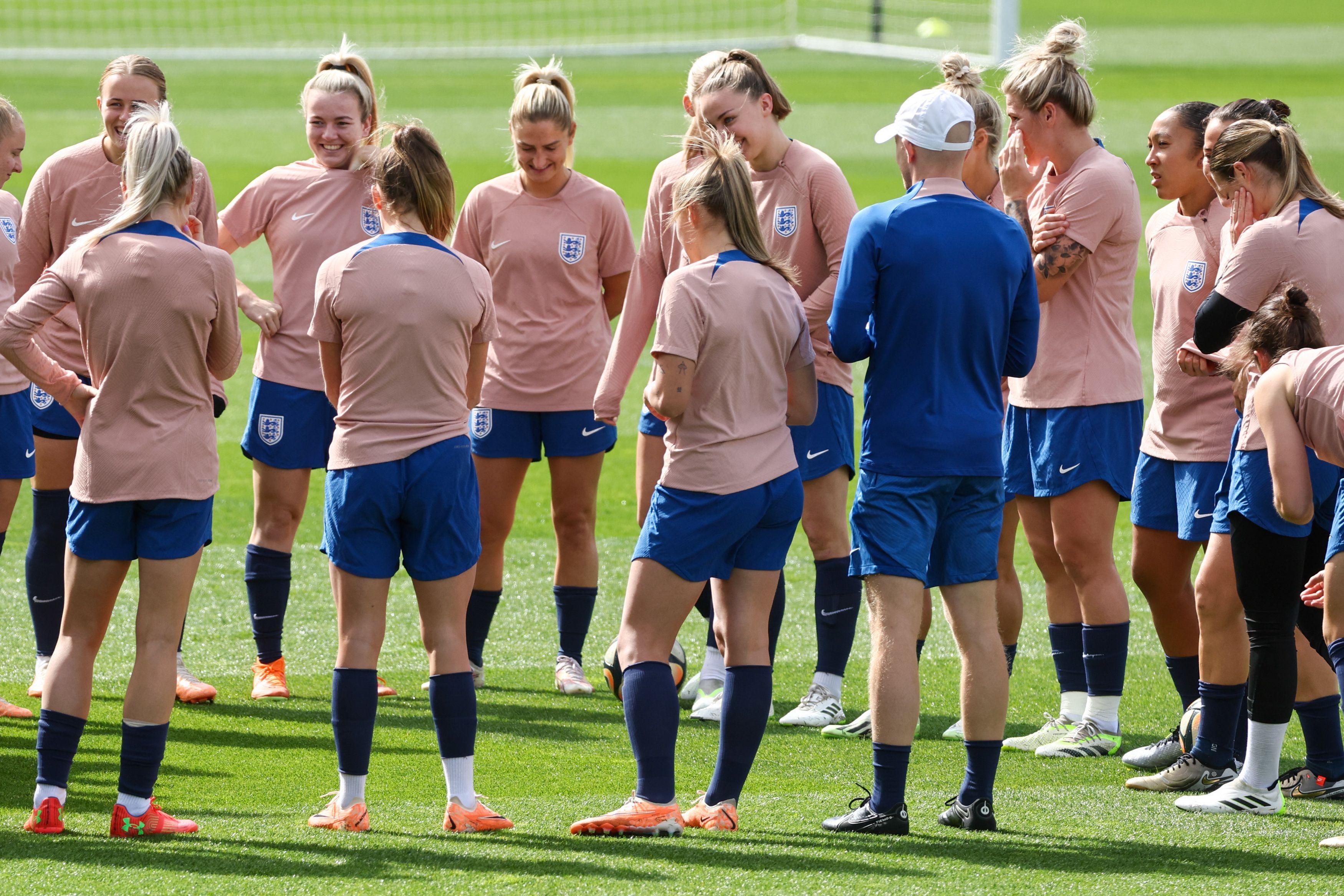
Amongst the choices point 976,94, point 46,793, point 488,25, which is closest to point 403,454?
point 46,793

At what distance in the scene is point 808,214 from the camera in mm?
5664

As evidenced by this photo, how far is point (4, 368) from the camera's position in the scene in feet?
18.6

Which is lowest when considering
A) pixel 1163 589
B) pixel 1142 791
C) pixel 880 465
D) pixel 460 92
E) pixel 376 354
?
pixel 1142 791

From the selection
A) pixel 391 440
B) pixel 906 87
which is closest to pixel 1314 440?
pixel 391 440

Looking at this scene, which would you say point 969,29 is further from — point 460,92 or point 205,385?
point 205,385

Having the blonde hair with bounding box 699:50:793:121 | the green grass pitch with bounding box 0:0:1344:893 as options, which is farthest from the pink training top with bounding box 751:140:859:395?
the green grass pitch with bounding box 0:0:1344:893

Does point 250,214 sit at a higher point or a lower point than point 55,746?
higher

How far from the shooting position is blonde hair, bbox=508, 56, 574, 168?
5.88 metres

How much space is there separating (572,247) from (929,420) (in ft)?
7.28

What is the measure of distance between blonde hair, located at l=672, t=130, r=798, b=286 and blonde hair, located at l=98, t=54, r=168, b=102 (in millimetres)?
2239

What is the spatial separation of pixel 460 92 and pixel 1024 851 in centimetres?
2805

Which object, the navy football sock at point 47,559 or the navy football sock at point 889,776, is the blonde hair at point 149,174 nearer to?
the navy football sock at point 47,559

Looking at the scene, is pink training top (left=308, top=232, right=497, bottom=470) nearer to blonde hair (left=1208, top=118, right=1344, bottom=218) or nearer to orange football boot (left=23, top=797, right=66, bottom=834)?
orange football boot (left=23, top=797, right=66, bottom=834)

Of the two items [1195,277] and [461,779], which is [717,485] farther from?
[1195,277]
